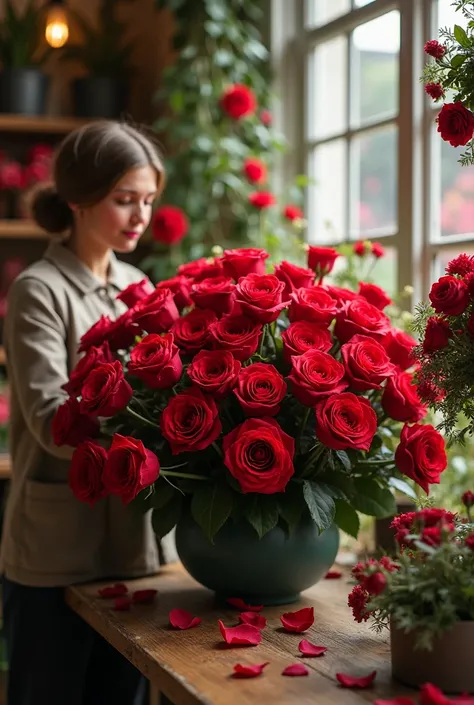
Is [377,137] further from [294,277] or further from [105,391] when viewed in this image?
[105,391]

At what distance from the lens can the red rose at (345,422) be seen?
54.3 inches

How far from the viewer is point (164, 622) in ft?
5.01

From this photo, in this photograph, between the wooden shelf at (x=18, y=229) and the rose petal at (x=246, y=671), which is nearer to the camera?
the rose petal at (x=246, y=671)

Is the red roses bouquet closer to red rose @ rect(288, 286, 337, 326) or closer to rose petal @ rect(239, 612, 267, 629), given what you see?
red rose @ rect(288, 286, 337, 326)

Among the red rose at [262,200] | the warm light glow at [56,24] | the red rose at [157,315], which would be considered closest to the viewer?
the red rose at [157,315]

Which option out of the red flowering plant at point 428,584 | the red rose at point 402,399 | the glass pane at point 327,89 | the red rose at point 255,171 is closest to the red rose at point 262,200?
the red rose at point 255,171

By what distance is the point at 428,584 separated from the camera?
3.83 ft

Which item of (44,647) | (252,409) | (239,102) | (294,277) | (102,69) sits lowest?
(44,647)

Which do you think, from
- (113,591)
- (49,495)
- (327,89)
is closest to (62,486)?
(49,495)

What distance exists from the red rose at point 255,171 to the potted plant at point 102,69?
77 cm

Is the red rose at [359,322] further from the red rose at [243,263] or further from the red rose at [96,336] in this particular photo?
the red rose at [96,336]

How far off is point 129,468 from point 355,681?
0.44m

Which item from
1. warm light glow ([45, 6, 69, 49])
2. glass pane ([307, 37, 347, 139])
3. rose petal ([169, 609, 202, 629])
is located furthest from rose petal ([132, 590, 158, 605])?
warm light glow ([45, 6, 69, 49])

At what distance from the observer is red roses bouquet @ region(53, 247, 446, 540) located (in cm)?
141
